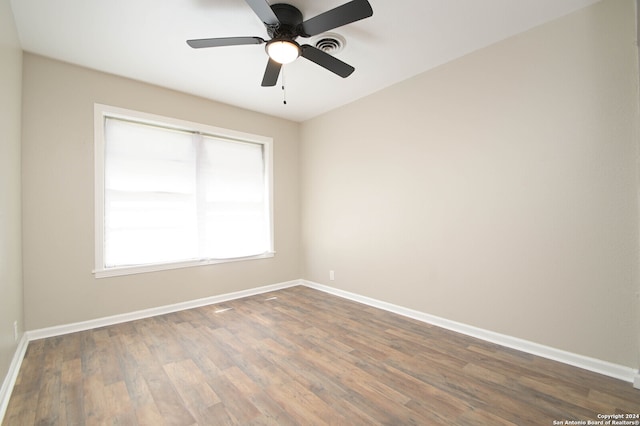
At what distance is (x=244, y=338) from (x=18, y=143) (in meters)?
2.68

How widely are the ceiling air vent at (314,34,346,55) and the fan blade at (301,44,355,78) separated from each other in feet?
0.95

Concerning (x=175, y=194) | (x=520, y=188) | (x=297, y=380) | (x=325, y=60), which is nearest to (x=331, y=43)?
(x=325, y=60)

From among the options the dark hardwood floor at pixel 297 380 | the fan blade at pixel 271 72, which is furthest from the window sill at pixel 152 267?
the fan blade at pixel 271 72

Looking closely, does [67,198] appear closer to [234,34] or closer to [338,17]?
[234,34]

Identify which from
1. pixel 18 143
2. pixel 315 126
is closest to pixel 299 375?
pixel 18 143

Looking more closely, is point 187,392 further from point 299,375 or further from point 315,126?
point 315,126

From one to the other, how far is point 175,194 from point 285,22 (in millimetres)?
2458

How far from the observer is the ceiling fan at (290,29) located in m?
1.72

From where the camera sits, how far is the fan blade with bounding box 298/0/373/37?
165 cm

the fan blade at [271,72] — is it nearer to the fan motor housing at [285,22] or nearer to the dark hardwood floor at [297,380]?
the fan motor housing at [285,22]

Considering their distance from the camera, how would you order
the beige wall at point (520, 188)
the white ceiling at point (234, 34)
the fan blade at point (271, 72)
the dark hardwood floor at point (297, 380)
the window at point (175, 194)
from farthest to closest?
the window at point (175, 194) → the fan blade at point (271, 72) → the white ceiling at point (234, 34) → the beige wall at point (520, 188) → the dark hardwood floor at point (297, 380)

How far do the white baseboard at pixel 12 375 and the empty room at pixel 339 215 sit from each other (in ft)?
0.07

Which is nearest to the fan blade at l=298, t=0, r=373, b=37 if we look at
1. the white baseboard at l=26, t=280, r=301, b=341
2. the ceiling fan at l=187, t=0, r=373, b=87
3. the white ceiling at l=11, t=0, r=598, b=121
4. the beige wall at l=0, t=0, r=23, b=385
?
the ceiling fan at l=187, t=0, r=373, b=87

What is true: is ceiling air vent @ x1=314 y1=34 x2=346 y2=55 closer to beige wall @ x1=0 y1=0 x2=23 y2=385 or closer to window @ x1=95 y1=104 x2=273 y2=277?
window @ x1=95 y1=104 x2=273 y2=277
